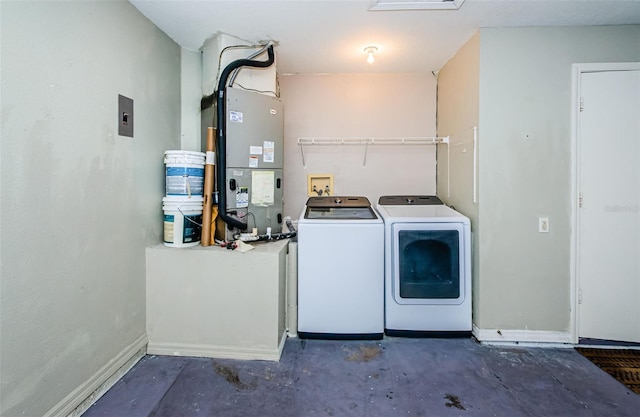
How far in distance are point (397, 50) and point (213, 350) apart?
8.91 ft

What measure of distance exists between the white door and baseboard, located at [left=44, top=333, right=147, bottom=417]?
313cm

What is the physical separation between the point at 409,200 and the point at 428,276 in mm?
826

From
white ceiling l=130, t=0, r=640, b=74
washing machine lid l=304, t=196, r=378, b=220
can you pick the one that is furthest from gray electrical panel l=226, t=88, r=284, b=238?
white ceiling l=130, t=0, r=640, b=74

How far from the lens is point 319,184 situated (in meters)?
3.16

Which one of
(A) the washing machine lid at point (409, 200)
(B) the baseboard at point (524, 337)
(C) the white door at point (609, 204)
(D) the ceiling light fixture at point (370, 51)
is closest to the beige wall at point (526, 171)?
(B) the baseboard at point (524, 337)

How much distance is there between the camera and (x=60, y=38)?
142 centimetres

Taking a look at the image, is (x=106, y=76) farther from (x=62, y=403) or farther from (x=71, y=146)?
(x=62, y=403)

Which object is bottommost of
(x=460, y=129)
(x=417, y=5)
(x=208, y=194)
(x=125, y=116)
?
(x=208, y=194)

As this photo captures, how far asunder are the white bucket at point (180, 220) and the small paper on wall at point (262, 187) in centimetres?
41

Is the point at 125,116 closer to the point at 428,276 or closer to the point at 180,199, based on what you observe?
the point at 180,199

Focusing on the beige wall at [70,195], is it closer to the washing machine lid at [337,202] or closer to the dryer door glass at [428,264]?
the washing machine lid at [337,202]

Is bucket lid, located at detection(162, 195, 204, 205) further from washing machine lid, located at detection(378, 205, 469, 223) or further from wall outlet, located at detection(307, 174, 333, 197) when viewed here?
washing machine lid, located at detection(378, 205, 469, 223)

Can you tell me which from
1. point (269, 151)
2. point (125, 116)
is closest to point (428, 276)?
point (269, 151)

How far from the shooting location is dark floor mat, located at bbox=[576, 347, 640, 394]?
1.83m
